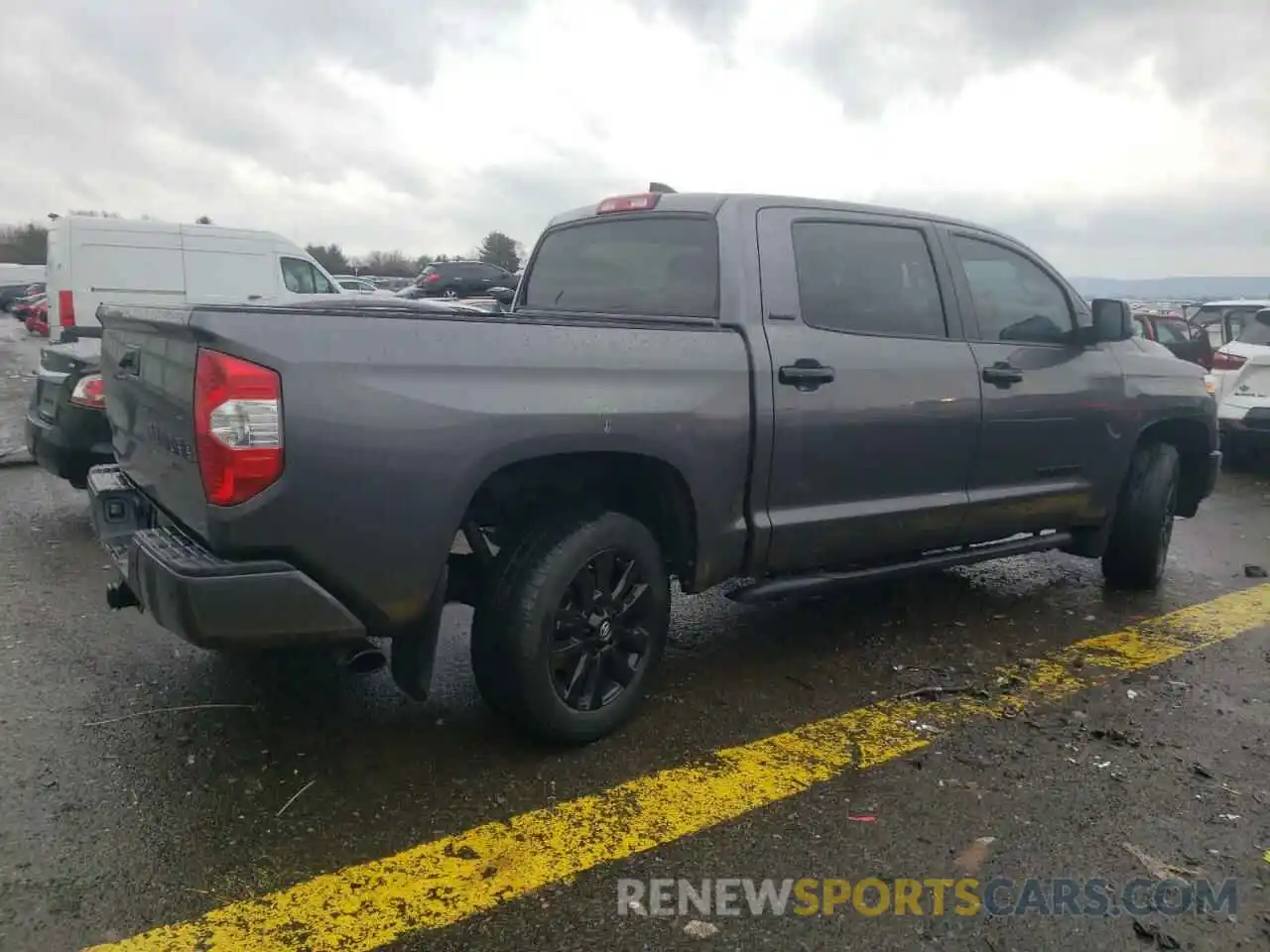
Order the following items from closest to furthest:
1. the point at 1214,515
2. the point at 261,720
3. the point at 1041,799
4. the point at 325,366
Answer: the point at 325,366 < the point at 1041,799 < the point at 261,720 < the point at 1214,515

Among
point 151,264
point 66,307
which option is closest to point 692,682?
point 151,264

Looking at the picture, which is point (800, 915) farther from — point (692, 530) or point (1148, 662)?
point (1148, 662)

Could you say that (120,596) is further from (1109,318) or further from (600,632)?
(1109,318)

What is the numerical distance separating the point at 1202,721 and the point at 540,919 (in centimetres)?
263

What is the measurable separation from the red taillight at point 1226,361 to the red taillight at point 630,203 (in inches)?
288

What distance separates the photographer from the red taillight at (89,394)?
5.32 meters

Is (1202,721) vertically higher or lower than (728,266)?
lower

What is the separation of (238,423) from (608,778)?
1.52 m

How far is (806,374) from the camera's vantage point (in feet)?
11.6

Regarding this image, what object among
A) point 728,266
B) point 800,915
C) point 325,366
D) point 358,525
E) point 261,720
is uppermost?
point 728,266

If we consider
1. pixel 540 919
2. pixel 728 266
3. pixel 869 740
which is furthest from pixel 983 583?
pixel 540 919

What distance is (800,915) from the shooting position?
2.39 m

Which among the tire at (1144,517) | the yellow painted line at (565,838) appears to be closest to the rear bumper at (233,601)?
the yellow painted line at (565,838)

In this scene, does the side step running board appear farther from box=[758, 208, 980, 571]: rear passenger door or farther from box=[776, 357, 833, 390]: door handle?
box=[776, 357, 833, 390]: door handle
